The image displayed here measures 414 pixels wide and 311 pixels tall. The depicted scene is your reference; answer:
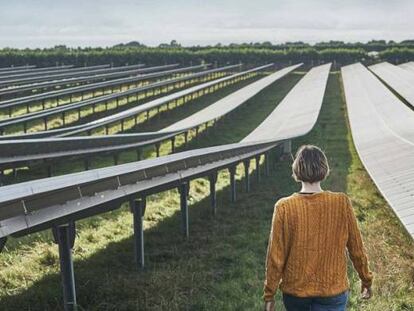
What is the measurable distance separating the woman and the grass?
255 centimetres

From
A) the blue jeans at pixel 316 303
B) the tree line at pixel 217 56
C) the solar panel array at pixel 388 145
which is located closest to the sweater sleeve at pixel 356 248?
the blue jeans at pixel 316 303

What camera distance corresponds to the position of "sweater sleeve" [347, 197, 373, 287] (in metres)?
3.23

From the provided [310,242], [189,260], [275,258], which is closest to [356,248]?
[310,242]

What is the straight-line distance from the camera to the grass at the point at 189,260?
5778 mm

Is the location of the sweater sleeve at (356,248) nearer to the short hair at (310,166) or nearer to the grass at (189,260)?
the short hair at (310,166)

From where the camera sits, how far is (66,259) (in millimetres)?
5488

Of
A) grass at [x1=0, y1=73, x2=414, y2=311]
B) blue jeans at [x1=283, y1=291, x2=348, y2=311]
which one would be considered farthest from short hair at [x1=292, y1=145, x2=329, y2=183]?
grass at [x1=0, y1=73, x2=414, y2=311]

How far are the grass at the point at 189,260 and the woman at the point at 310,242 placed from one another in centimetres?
255

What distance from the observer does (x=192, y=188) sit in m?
11.4

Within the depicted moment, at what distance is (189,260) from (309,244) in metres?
4.09

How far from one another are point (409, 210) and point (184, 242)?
320 centimetres

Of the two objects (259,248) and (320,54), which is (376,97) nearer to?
(259,248)

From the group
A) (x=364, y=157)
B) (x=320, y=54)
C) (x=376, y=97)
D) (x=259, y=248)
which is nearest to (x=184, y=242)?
(x=259, y=248)

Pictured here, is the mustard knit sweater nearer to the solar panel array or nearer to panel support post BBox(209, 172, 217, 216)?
the solar panel array
